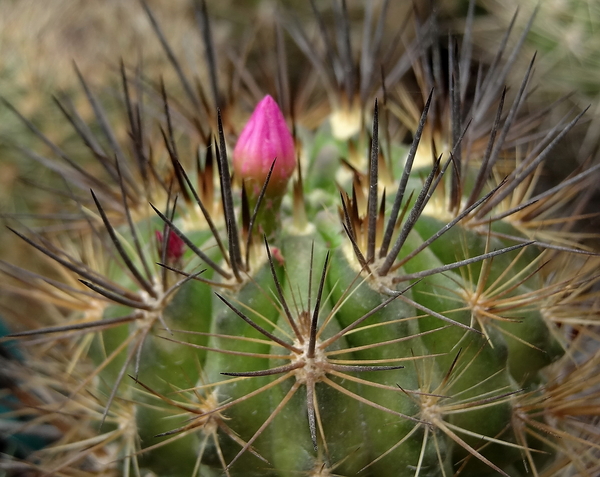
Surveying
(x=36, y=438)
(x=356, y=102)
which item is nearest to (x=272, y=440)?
(x=356, y=102)

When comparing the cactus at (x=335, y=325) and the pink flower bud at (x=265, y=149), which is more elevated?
the pink flower bud at (x=265, y=149)

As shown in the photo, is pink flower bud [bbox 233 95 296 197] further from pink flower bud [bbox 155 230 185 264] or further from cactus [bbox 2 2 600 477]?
pink flower bud [bbox 155 230 185 264]

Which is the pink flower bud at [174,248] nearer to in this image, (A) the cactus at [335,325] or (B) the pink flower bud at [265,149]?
(A) the cactus at [335,325]

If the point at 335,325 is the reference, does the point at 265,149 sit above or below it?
above

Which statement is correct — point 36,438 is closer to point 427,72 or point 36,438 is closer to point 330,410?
point 330,410

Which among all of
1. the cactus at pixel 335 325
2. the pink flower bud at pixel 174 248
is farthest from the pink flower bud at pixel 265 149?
the pink flower bud at pixel 174 248

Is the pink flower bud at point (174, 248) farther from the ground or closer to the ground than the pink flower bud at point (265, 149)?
closer to the ground

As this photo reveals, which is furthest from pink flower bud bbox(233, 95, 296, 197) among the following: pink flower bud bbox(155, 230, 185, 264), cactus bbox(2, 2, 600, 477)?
pink flower bud bbox(155, 230, 185, 264)

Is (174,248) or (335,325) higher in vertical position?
(174,248)
